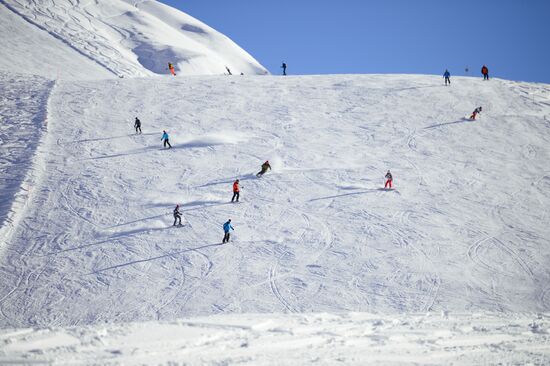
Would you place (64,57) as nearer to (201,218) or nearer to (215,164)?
(215,164)

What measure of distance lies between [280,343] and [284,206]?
12.1 m

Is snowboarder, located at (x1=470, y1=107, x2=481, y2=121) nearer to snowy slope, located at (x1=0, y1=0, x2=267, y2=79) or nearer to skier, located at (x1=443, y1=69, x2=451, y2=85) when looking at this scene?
skier, located at (x1=443, y1=69, x2=451, y2=85)

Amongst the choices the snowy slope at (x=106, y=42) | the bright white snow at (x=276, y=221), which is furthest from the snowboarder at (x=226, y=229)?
the snowy slope at (x=106, y=42)

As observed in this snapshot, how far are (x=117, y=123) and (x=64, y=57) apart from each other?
27964 millimetres

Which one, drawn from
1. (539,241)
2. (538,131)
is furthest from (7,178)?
(538,131)

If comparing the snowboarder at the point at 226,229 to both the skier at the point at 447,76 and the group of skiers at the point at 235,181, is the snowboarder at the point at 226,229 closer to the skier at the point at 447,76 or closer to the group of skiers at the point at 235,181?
the group of skiers at the point at 235,181

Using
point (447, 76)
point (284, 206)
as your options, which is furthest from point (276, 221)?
point (447, 76)

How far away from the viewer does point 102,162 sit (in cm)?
2483

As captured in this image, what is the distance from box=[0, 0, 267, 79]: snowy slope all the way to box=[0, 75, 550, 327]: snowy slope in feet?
58.9

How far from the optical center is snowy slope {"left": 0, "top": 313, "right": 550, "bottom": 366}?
27.7 feet

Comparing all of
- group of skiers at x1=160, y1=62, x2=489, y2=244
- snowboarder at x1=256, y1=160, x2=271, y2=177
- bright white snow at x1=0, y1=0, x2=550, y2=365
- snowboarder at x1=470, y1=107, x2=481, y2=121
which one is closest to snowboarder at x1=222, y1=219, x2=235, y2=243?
group of skiers at x1=160, y1=62, x2=489, y2=244

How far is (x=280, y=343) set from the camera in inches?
369

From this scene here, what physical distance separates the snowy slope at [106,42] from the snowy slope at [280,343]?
41.8 metres

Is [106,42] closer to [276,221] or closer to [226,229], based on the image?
[276,221]
